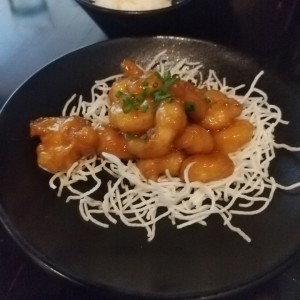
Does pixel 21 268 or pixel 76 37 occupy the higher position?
pixel 76 37

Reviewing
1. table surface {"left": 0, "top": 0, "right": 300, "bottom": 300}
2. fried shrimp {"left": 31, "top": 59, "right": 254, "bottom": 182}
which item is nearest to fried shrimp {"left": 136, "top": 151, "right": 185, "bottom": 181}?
fried shrimp {"left": 31, "top": 59, "right": 254, "bottom": 182}

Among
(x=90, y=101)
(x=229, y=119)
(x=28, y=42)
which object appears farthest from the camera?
(x=28, y=42)

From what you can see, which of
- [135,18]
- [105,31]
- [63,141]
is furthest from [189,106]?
[105,31]

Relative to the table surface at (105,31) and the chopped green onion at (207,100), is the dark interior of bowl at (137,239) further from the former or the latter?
the table surface at (105,31)

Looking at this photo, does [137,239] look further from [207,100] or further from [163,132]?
[207,100]

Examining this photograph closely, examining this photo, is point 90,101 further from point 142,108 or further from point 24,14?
point 24,14

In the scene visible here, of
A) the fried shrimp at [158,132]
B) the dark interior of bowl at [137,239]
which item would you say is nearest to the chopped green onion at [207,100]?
the fried shrimp at [158,132]

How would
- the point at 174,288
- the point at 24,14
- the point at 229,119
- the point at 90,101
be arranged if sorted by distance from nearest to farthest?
the point at 174,288
the point at 229,119
the point at 90,101
the point at 24,14

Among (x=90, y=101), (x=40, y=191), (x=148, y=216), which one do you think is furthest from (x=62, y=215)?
(x=90, y=101)
